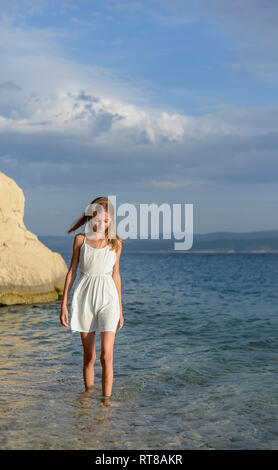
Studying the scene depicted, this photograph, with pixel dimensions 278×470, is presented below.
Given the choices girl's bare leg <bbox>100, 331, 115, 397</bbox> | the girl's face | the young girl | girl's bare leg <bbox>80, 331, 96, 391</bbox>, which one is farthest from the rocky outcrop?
the girl's face

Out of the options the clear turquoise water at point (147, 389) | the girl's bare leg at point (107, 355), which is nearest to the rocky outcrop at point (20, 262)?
the clear turquoise water at point (147, 389)

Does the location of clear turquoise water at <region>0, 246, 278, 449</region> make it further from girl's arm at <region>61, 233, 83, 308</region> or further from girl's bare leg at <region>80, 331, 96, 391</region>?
girl's arm at <region>61, 233, 83, 308</region>

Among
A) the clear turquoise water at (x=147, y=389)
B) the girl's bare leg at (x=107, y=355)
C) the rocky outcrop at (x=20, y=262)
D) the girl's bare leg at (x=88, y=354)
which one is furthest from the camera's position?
the rocky outcrop at (x=20, y=262)

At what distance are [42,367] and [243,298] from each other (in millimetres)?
19128

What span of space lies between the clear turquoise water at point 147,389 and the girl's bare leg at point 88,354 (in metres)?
0.26

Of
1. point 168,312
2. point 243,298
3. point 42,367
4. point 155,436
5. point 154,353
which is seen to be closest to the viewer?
point 155,436

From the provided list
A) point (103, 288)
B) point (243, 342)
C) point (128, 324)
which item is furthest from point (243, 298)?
point (103, 288)

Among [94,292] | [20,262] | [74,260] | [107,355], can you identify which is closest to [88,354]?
[107,355]

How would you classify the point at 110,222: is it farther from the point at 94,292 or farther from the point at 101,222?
the point at 94,292

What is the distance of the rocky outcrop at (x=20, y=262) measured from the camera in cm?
1906

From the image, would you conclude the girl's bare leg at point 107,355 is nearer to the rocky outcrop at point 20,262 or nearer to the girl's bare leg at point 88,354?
the girl's bare leg at point 88,354

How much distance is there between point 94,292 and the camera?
6363 millimetres
